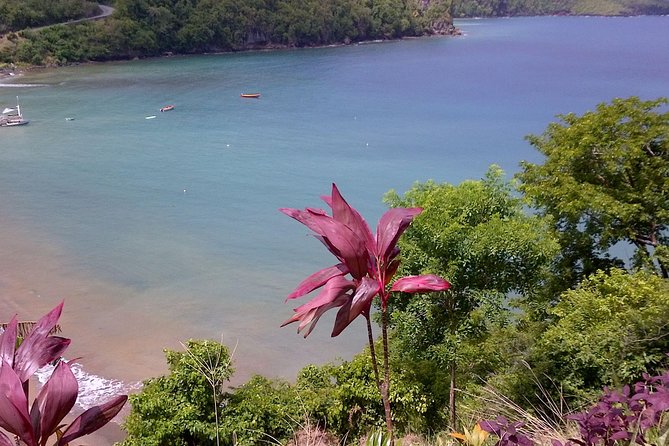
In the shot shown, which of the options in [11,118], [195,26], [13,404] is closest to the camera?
[13,404]

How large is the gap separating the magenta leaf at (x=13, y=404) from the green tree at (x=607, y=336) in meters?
4.88

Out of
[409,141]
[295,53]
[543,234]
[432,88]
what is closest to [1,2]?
[295,53]

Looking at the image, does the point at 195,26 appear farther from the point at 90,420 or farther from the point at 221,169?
the point at 90,420

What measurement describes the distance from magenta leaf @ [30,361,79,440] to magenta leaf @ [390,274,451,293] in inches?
29.2

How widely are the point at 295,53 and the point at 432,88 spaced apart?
25515mm

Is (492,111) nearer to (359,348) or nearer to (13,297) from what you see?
(359,348)

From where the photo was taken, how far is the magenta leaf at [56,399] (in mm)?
1176

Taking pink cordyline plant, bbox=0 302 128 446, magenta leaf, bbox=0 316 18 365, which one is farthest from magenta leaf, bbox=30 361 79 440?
magenta leaf, bbox=0 316 18 365

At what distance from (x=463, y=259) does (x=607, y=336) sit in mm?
1642

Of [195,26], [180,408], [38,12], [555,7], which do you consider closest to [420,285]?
[180,408]

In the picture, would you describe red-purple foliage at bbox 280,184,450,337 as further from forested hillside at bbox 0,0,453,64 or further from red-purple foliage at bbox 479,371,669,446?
forested hillside at bbox 0,0,453,64

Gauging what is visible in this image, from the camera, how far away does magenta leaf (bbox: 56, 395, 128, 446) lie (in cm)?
123

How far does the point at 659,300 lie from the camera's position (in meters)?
5.72

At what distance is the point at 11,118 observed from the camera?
94.4 feet
